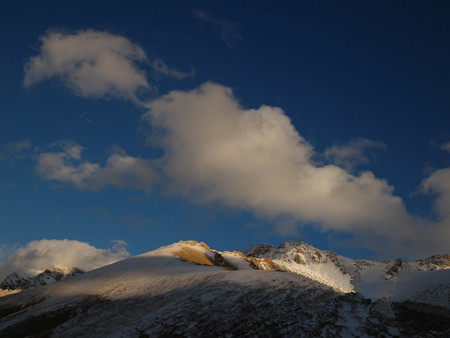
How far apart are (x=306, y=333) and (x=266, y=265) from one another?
320ft

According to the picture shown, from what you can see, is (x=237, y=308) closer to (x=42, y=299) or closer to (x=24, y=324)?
(x=24, y=324)

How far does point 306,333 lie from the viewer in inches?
637

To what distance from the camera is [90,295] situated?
108ft

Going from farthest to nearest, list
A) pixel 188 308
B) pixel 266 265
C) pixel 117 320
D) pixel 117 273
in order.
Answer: pixel 266 265 → pixel 117 273 → pixel 117 320 → pixel 188 308

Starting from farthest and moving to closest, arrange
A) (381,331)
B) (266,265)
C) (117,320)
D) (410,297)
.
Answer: (266,265)
(117,320)
(410,297)
(381,331)

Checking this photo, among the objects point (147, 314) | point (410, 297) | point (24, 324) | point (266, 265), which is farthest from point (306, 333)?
point (266, 265)

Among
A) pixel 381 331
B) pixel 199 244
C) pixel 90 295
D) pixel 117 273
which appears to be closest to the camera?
pixel 381 331

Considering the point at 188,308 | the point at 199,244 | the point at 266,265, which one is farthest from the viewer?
the point at 266,265

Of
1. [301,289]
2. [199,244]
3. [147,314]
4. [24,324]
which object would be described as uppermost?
[199,244]

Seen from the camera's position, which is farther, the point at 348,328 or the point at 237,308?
the point at 237,308

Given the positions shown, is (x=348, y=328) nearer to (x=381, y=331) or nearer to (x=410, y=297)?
(x=381, y=331)

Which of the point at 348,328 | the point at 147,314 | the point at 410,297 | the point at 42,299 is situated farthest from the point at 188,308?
the point at 42,299

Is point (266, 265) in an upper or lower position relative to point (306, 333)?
upper

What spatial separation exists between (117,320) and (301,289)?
1394 centimetres
